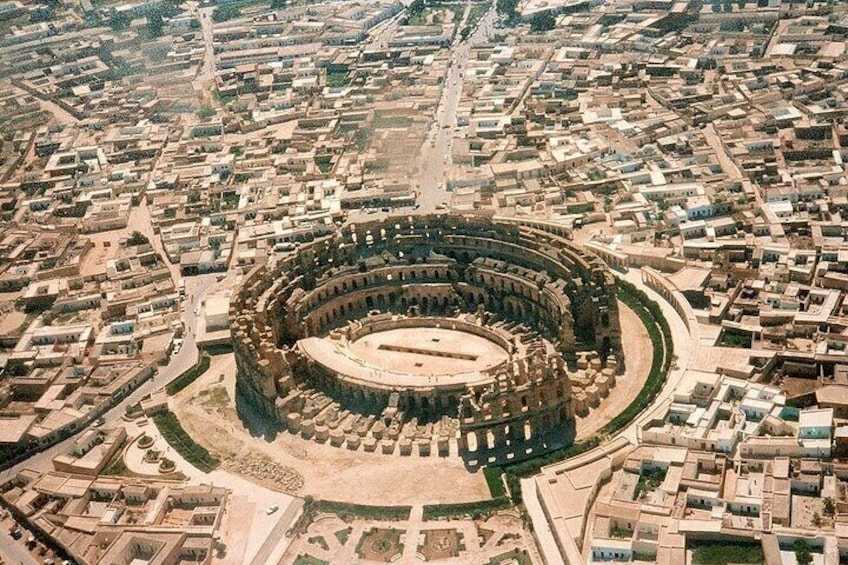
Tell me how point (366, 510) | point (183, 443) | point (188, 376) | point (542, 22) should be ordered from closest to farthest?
point (366, 510)
point (183, 443)
point (188, 376)
point (542, 22)

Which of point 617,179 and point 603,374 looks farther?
point 617,179

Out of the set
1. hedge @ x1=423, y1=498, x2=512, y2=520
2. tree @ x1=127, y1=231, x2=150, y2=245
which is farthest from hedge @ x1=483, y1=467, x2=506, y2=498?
tree @ x1=127, y1=231, x2=150, y2=245

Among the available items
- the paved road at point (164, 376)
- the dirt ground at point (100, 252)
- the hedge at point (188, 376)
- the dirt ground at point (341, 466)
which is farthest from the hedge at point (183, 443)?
the dirt ground at point (100, 252)

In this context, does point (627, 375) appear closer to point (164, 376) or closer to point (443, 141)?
point (164, 376)

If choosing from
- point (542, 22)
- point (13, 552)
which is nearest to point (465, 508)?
point (13, 552)

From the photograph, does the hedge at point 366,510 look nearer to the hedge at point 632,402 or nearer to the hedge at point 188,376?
the hedge at point 632,402

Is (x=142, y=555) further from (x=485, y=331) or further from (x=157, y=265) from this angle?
(x=157, y=265)

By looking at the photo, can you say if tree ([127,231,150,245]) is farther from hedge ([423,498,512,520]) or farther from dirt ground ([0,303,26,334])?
hedge ([423,498,512,520])

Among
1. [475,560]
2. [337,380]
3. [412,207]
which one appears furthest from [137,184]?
[475,560]

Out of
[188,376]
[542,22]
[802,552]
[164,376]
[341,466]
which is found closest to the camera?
[802,552]
